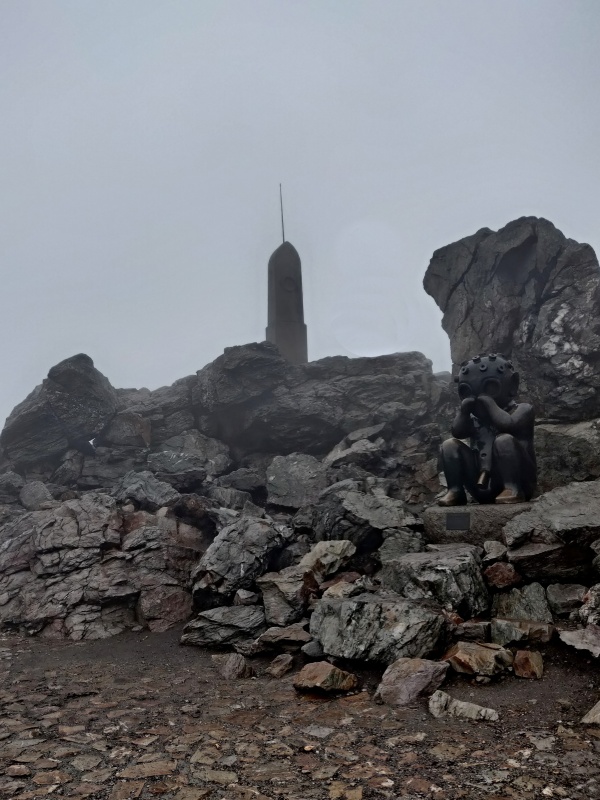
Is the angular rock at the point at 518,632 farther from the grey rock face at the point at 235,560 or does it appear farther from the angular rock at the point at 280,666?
the grey rock face at the point at 235,560

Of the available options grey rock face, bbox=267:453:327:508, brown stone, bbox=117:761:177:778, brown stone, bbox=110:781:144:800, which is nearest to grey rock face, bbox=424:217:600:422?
grey rock face, bbox=267:453:327:508

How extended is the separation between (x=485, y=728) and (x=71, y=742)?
2.82 m

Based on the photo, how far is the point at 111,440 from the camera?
A: 56.6 ft

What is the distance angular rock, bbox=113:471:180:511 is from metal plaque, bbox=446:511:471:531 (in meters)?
5.09

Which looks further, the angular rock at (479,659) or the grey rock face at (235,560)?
the grey rock face at (235,560)

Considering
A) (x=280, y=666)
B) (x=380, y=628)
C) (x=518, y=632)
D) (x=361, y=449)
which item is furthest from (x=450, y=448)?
(x=361, y=449)

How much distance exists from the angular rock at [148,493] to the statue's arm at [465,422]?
17.2 ft

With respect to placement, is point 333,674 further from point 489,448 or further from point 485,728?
point 489,448

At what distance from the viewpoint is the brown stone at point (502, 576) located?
20.0 ft

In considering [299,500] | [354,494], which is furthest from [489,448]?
[299,500]

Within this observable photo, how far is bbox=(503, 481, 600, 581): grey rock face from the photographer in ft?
19.9

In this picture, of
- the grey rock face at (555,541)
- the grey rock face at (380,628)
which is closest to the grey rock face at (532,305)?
the grey rock face at (555,541)

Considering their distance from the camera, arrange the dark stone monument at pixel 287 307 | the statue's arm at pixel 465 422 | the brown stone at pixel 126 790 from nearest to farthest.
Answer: the brown stone at pixel 126 790 → the statue's arm at pixel 465 422 → the dark stone monument at pixel 287 307

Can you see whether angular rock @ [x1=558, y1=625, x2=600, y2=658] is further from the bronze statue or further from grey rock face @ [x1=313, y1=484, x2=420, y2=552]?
grey rock face @ [x1=313, y1=484, x2=420, y2=552]
